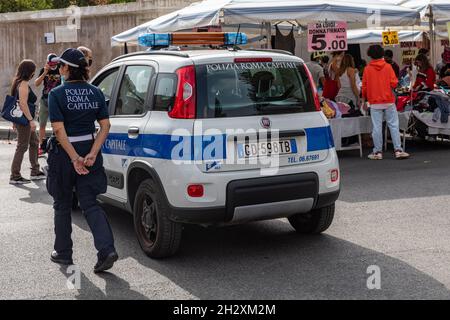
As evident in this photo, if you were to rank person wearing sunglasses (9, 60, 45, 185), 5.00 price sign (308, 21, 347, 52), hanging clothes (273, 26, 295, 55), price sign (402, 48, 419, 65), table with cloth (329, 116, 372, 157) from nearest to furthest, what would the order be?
1. person wearing sunglasses (9, 60, 45, 185)
2. table with cloth (329, 116, 372, 157)
3. 5.00 price sign (308, 21, 347, 52)
4. hanging clothes (273, 26, 295, 55)
5. price sign (402, 48, 419, 65)

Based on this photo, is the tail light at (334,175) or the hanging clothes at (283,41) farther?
the hanging clothes at (283,41)

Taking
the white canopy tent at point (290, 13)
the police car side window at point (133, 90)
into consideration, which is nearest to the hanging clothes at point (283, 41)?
the white canopy tent at point (290, 13)

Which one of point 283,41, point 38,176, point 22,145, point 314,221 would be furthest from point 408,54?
point 314,221

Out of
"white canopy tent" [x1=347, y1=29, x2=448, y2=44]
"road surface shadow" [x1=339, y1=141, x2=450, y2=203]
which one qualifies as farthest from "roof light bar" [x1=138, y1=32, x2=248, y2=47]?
"white canopy tent" [x1=347, y1=29, x2=448, y2=44]

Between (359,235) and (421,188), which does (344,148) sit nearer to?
(421,188)

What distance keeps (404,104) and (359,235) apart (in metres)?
6.57

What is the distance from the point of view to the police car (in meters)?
5.27

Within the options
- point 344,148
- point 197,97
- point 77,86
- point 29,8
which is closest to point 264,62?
point 197,97

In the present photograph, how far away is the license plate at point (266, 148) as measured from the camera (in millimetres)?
5375

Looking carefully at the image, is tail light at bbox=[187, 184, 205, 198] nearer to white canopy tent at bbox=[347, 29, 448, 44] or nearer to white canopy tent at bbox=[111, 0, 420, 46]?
white canopy tent at bbox=[111, 0, 420, 46]

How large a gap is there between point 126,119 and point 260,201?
157 cm

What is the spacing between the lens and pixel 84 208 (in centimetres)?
538

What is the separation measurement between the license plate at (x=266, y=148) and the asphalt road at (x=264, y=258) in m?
0.91

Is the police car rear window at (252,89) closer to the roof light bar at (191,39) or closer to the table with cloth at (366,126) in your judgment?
the roof light bar at (191,39)
